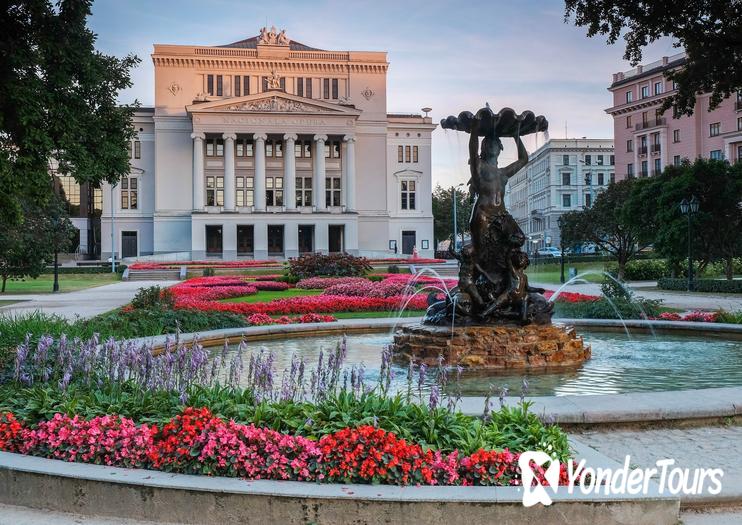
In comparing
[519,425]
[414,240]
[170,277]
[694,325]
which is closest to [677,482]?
[519,425]

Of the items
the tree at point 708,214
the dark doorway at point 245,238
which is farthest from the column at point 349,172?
the tree at point 708,214

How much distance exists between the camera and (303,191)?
7475 cm

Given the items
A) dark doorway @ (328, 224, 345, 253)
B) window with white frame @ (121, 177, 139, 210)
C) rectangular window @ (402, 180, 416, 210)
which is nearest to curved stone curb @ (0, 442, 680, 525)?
dark doorway @ (328, 224, 345, 253)

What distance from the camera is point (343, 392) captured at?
6066 millimetres

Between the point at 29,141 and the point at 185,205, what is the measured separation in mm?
62445

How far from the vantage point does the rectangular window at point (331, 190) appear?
75.3 meters

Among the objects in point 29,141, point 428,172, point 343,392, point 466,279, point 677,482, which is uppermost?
point 428,172

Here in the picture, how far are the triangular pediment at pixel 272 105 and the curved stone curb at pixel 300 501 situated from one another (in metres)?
68.1

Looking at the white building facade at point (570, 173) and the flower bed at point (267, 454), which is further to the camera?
the white building facade at point (570, 173)

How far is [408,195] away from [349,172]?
34.2 ft

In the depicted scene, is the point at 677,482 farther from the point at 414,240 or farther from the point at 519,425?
the point at 414,240

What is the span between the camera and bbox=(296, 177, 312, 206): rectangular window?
74688 millimetres

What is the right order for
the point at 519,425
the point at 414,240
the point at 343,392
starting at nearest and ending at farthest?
the point at 519,425
the point at 343,392
the point at 414,240

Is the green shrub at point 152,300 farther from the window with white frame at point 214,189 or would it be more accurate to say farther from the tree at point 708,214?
the window with white frame at point 214,189
